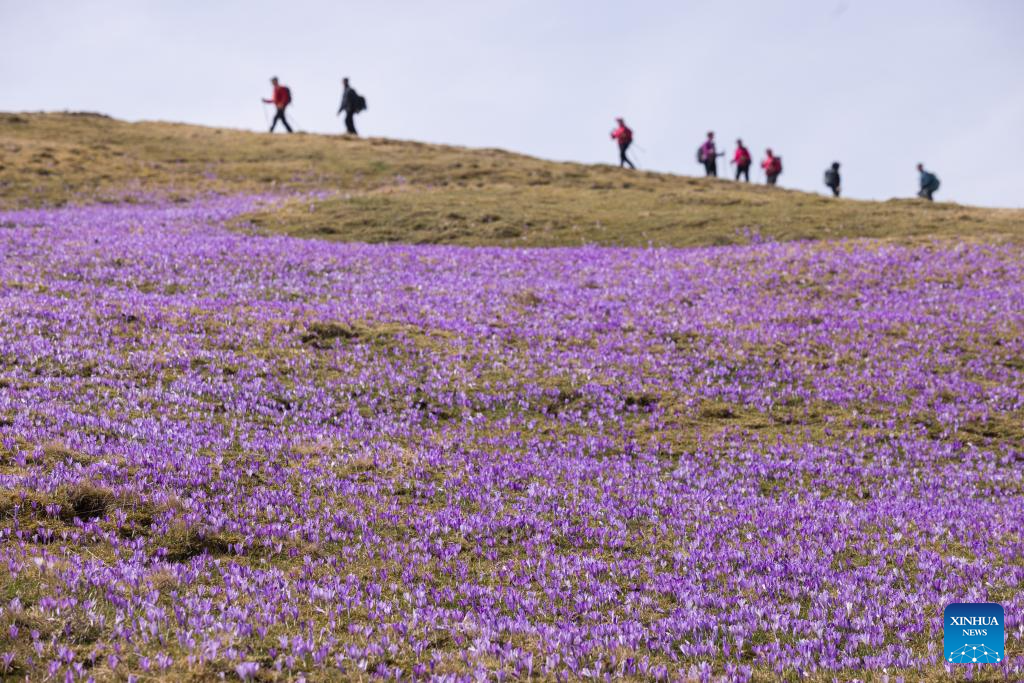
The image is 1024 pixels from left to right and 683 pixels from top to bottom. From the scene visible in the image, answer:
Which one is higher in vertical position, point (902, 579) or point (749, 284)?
point (749, 284)

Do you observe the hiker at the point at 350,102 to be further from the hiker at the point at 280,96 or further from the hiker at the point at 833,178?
the hiker at the point at 833,178

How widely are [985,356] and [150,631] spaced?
61.2 feet

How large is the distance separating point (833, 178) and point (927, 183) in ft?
23.1

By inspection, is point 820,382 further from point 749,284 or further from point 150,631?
point 150,631

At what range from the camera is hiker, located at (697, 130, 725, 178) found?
201 feet

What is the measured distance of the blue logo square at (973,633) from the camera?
6.88m

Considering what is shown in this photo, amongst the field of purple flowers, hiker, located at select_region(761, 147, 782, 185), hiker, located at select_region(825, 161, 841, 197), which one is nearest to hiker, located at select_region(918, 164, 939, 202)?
hiker, located at select_region(825, 161, 841, 197)

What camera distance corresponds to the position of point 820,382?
1728 cm

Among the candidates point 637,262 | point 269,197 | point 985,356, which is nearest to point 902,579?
point 985,356

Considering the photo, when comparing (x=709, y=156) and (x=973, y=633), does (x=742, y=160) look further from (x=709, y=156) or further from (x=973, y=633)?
(x=973, y=633)

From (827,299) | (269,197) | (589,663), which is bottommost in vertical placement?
(589,663)

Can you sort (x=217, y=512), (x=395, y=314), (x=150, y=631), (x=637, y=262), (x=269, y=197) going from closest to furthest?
(x=150, y=631), (x=217, y=512), (x=395, y=314), (x=637, y=262), (x=269, y=197)

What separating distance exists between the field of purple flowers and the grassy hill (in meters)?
12.3

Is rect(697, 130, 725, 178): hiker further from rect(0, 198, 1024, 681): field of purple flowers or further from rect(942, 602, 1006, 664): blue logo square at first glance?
rect(942, 602, 1006, 664): blue logo square
